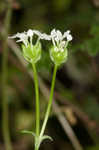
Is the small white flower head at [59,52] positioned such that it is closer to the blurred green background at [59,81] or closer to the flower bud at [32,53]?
the flower bud at [32,53]

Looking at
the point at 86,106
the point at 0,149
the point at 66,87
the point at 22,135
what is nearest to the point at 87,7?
the point at 66,87

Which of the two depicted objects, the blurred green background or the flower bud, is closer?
the flower bud

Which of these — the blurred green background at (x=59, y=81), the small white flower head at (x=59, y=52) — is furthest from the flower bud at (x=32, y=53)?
the blurred green background at (x=59, y=81)

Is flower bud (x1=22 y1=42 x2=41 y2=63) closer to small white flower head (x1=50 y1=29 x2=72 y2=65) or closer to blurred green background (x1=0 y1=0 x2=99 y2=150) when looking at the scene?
small white flower head (x1=50 y1=29 x2=72 y2=65)

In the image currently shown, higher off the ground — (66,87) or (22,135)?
(66,87)

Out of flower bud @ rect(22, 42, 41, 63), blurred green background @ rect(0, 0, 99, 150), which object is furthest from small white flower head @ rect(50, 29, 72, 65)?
blurred green background @ rect(0, 0, 99, 150)

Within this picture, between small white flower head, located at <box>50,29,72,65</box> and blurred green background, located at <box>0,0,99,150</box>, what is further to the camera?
blurred green background, located at <box>0,0,99,150</box>

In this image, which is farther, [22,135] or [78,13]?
[78,13]

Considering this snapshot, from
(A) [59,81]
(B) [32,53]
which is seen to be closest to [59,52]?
(B) [32,53]

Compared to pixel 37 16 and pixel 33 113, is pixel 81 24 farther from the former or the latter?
pixel 33 113
